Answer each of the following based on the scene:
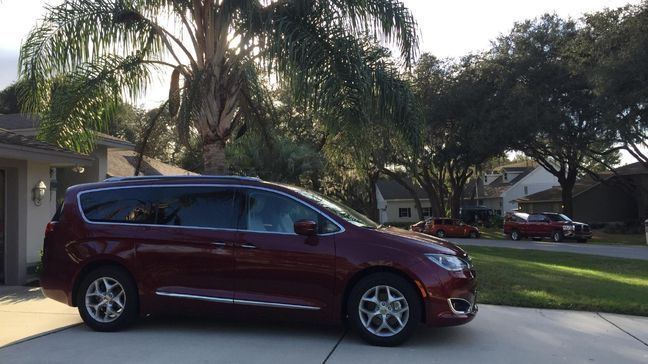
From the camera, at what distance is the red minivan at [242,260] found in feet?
20.1

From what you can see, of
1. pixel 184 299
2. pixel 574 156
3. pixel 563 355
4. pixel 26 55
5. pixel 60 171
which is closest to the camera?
pixel 563 355

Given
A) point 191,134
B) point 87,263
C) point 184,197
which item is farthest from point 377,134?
point 87,263

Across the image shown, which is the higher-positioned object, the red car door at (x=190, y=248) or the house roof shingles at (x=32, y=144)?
the house roof shingles at (x=32, y=144)

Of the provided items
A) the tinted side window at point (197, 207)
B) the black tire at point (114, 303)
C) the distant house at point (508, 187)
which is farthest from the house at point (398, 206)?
the black tire at point (114, 303)

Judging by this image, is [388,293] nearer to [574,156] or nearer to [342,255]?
[342,255]

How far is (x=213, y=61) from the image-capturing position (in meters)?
10.4

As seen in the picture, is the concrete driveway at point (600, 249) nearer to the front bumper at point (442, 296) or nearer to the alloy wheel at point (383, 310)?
the front bumper at point (442, 296)

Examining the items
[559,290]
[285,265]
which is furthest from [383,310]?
[559,290]

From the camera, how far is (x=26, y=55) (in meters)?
10.4

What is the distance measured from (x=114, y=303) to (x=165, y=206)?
123cm

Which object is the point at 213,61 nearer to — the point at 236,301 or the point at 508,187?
the point at 236,301

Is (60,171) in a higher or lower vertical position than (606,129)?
lower

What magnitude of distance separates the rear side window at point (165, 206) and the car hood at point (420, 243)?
5.76ft

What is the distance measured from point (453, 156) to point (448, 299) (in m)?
35.5
